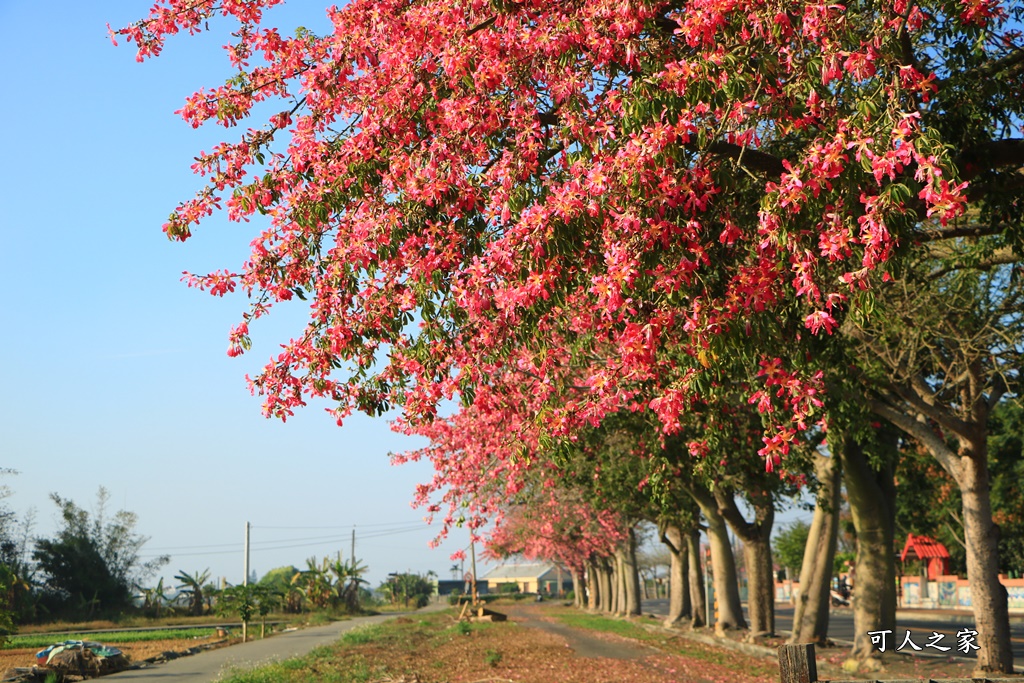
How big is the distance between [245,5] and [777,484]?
17.6 m

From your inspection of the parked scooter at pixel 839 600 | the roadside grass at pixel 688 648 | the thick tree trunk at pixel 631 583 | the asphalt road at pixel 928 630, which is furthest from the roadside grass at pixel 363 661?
the parked scooter at pixel 839 600

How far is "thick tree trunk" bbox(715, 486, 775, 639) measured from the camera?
2548 cm

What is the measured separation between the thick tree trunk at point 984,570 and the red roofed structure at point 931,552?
40394 mm

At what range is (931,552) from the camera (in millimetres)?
54375

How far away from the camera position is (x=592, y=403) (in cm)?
830

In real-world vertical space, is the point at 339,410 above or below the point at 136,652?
above

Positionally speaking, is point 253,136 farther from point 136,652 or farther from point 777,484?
point 136,652

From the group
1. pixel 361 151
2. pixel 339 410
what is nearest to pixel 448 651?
pixel 339 410

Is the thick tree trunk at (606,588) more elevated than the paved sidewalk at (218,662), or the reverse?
the paved sidewalk at (218,662)

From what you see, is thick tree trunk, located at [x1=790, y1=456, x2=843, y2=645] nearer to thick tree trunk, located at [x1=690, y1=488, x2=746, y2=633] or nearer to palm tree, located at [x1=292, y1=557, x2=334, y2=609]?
thick tree trunk, located at [x1=690, y1=488, x2=746, y2=633]

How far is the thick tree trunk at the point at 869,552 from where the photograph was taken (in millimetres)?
18844

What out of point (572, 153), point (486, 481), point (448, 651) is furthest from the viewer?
point (448, 651)

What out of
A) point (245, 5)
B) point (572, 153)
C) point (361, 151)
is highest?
point (245, 5)

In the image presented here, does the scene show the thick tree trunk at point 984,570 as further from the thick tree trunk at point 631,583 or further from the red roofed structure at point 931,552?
the red roofed structure at point 931,552
